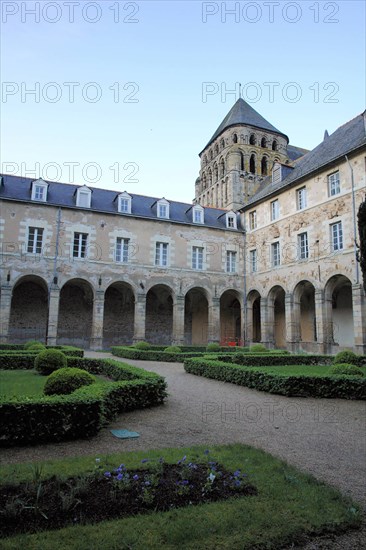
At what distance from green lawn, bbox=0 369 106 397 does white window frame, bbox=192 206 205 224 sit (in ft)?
55.4

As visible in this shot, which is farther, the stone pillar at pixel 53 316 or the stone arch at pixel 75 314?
the stone arch at pixel 75 314

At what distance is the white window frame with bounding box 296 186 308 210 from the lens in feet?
68.5

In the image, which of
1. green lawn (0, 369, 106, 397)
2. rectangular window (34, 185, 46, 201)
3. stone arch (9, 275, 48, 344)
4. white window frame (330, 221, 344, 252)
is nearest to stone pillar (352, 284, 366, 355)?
white window frame (330, 221, 344, 252)

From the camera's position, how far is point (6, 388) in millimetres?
7875

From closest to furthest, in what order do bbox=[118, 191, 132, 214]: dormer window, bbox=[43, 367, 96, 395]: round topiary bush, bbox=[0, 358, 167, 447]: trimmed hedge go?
bbox=[0, 358, 167, 447]: trimmed hedge → bbox=[43, 367, 96, 395]: round topiary bush → bbox=[118, 191, 132, 214]: dormer window

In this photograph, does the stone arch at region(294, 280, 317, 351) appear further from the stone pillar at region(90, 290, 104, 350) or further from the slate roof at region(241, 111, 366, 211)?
the stone pillar at region(90, 290, 104, 350)

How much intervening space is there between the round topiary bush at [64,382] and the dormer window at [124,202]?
17528mm

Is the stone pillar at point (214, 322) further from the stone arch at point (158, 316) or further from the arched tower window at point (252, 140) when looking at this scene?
the arched tower window at point (252, 140)

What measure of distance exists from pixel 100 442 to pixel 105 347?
19440 mm

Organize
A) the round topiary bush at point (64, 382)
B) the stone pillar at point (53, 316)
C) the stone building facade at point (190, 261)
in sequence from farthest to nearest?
1. the stone pillar at point (53, 316)
2. the stone building facade at point (190, 261)
3. the round topiary bush at point (64, 382)

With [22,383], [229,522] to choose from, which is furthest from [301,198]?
[229,522]

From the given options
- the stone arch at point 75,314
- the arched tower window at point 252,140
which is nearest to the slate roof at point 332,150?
the arched tower window at point 252,140

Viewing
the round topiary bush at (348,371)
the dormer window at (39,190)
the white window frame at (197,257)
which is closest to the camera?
the round topiary bush at (348,371)

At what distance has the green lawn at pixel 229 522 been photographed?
245 centimetres
